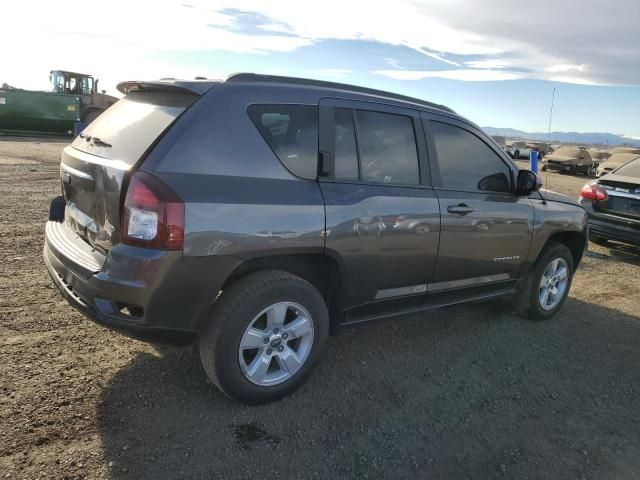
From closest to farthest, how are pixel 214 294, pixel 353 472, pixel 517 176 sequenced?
pixel 353 472 < pixel 214 294 < pixel 517 176

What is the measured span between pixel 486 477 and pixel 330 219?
1647mm

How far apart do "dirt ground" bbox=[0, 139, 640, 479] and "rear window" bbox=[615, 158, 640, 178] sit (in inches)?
152

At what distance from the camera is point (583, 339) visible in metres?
4.54

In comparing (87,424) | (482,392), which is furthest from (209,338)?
(482,392)

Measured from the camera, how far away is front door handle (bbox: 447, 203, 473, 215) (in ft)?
12.3

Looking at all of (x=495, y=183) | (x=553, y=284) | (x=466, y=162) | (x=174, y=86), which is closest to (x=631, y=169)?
(x=553, y=284)

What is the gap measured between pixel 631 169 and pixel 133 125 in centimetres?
752

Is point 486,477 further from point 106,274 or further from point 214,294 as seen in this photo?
point 106,274

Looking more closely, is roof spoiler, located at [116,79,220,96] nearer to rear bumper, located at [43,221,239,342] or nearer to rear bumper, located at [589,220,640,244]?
rear bumper, located at [43,221,239,342]

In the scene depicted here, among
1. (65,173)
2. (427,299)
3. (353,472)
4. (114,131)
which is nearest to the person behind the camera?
(353,472)

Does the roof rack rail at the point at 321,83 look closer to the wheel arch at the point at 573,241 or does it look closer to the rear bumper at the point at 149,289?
the rear bumper at the point at 149,289

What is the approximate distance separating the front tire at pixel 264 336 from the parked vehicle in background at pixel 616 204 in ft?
19.4

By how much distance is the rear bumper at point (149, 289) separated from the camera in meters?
2.62

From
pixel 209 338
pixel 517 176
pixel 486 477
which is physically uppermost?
pixel 517 176
